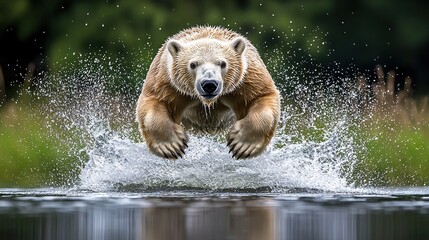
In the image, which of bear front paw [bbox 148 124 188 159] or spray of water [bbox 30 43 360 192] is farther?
spray of water [bbox 30 43 360 192]

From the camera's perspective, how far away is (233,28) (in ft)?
58.9

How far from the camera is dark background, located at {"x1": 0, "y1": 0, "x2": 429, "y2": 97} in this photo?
18.0m

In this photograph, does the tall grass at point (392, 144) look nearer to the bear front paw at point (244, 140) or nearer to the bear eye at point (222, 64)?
the bear front paw at point (244, 140)

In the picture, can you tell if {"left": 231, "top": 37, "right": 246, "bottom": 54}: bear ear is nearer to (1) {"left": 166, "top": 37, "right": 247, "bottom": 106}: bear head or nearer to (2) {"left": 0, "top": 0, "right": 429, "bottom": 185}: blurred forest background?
(1) {"left": 166, "top": 37, "right": 247, "bottom": 106}: bear head

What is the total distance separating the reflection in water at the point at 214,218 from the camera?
21.3 feet

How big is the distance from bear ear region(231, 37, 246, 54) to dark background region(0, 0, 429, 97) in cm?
787

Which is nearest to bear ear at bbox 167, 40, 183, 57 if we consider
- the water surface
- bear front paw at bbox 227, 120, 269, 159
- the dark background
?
bear front paw at bbox 227, 120, 269, 159

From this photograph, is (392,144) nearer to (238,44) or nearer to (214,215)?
(238,44)

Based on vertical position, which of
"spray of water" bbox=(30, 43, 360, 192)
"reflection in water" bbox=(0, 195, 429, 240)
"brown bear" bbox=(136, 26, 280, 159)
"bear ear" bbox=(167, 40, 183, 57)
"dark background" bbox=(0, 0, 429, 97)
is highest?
"dark background" bbox=(0, 0, 429, 97)

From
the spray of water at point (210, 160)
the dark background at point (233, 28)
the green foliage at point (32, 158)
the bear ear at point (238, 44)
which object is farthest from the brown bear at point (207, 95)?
the dark background at point (233, 28)

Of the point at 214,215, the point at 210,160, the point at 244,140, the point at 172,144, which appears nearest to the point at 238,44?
the point at 244,140

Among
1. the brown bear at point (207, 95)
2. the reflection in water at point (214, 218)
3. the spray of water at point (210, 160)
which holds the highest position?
the brown bear at point (207, 95)

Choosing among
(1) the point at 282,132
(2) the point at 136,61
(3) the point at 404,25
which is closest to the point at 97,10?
(2) the point at 136,61

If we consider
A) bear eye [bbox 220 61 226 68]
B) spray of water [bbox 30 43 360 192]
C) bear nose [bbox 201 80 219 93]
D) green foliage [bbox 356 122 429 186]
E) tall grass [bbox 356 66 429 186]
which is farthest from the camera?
tall grass [bbox 356 66 429 186]
